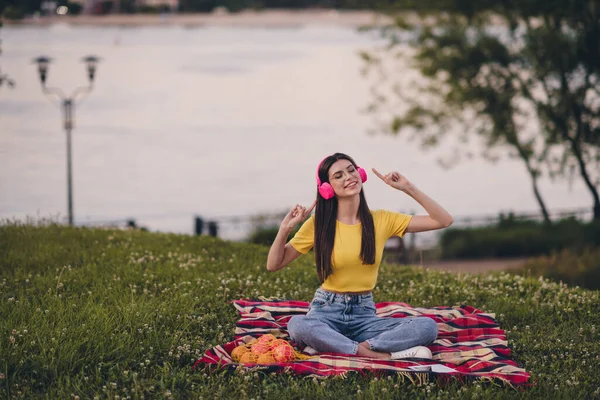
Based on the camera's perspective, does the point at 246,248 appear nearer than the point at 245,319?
No

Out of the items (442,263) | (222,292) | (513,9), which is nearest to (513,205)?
(513,9)

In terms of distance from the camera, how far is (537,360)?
6.98 metres

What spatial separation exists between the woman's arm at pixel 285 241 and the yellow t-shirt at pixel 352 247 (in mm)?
98

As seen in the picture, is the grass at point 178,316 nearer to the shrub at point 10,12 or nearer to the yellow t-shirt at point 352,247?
the yellow t-shirt at point 352,247

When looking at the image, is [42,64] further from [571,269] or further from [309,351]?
[309,351]

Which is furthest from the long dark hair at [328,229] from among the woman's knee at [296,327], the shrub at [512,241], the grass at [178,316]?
the shrub at [512,241]

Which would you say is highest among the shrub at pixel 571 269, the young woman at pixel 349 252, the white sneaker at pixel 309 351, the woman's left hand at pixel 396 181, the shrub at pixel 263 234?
the woman's left hand at pixel 396 181

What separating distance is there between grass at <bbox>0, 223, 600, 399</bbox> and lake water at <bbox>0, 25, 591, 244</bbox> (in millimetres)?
10970

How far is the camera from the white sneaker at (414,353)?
6.72 m

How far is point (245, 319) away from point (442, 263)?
1504 cm

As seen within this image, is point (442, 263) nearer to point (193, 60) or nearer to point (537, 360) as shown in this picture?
point (537, 360)

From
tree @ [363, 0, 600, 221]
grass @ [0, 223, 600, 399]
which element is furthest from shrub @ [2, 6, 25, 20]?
tree @ [363, 0, 600, 221]

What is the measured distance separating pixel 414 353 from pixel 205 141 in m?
45.8

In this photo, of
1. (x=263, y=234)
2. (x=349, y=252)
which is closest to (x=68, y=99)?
(x=263, y=234)
